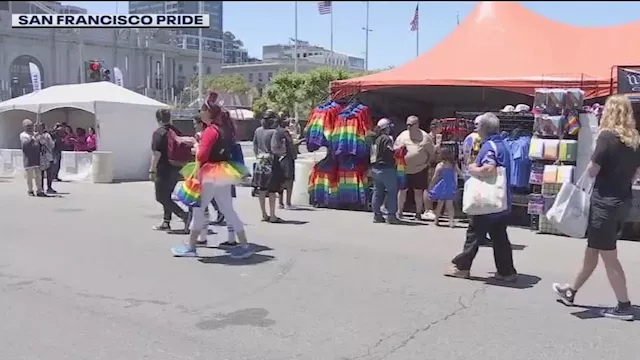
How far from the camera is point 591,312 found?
5801mm

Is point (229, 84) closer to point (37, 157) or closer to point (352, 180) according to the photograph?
point (37, 157)

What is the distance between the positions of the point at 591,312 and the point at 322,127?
6.57 m

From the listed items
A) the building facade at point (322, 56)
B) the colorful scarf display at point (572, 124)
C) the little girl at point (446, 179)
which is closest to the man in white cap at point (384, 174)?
the little girl at point (446, 179)

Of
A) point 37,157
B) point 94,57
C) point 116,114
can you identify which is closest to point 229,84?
point 94,57

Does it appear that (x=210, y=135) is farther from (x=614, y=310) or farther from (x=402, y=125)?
(x=402, y=125)

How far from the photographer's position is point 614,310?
5.68 meters

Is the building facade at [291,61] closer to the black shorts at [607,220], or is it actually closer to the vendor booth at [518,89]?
the vendor booth at [518,89]

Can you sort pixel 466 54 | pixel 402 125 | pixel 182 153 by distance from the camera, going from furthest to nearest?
pixel 402 125 < pixel 466 54 < pixel 182 153

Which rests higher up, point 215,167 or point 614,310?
point 215,167

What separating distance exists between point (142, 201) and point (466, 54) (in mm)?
6814

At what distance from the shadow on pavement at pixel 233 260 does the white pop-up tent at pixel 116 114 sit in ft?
38.1

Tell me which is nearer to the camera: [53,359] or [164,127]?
[53,359]

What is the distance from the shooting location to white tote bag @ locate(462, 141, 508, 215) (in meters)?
6.54

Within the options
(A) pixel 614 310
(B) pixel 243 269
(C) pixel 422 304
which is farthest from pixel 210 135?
(A) pixel 614 310
